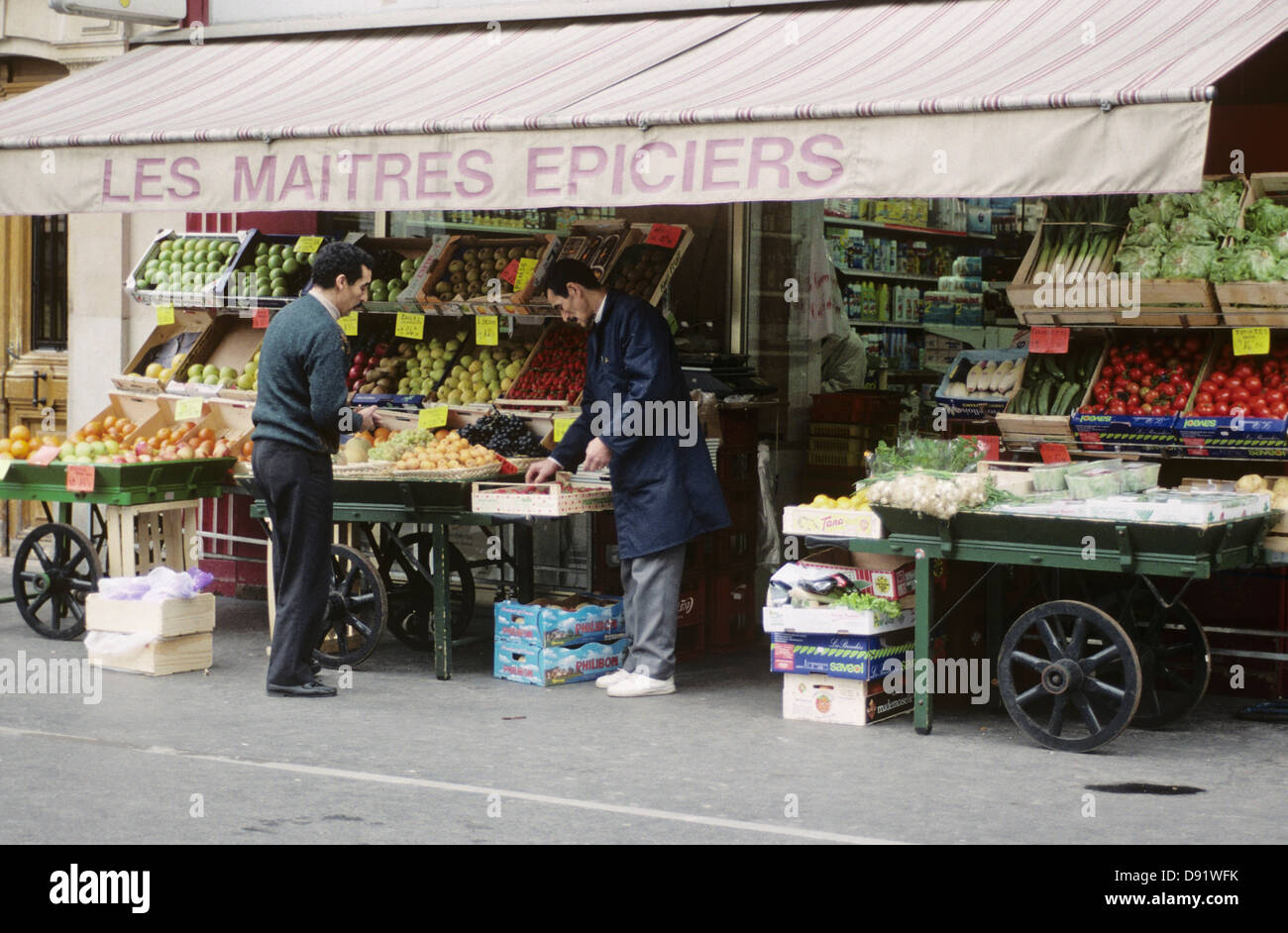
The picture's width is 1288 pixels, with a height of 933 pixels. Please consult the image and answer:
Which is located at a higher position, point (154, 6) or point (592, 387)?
point (154, 6)

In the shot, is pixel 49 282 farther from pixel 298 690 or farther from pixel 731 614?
pixel 731 614

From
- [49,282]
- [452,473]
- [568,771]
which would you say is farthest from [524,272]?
[49,282]

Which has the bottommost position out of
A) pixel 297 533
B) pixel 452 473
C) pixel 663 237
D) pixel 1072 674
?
pixel 1072 674

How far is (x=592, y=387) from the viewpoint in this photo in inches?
348

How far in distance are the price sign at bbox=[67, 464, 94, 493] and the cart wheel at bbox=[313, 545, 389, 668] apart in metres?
1.54

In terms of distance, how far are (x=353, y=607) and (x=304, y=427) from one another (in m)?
1.26

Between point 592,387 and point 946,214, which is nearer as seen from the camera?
point 592,387

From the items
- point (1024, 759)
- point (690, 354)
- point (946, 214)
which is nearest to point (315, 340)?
point (690, 354)

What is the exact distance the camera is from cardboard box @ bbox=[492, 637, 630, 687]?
891cm

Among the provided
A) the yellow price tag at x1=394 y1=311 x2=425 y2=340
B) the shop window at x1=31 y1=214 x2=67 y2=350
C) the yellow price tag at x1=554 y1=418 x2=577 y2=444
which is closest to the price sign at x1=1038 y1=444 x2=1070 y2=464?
the yellow price tag at x1=554 y1=418 x2=577 y2=444

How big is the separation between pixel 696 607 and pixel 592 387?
5.61 ft

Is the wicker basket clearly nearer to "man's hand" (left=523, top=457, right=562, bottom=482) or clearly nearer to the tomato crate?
"man's hand" (left=523, top=457, right=562, bottom=482)

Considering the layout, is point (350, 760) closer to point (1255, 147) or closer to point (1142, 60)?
point (1142, 60)

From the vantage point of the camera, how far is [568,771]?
7008 millimetres
